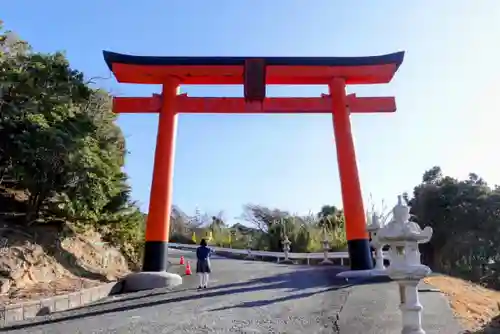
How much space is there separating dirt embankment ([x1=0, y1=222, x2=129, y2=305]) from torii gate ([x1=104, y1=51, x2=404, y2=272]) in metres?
3.10

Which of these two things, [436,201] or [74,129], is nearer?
[74,129]

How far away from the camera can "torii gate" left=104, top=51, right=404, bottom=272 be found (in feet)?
45.8

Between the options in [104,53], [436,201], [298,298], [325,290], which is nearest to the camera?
[298,298]

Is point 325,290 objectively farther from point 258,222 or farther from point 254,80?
point 258,222

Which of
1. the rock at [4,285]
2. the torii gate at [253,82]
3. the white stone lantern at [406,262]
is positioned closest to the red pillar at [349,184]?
the torii gate at [253,82]

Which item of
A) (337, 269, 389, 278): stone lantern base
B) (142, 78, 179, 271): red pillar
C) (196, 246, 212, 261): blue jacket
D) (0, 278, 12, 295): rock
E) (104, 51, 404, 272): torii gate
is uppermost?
(104, 51, 404, 272): torii gate

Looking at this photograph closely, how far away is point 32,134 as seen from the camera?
11609mm

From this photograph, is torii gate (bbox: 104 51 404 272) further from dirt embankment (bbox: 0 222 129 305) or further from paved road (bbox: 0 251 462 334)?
paved road (bbox: 0 251 462 334)

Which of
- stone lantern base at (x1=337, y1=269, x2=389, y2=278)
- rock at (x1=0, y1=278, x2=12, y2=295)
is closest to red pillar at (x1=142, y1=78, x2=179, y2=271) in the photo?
rock at (x1=0, y1=278, x2=12, y2=295)

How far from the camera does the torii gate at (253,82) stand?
1396cm

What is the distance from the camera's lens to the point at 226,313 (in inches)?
310

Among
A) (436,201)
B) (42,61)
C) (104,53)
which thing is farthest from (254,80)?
(436,201)

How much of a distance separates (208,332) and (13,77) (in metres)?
9.30

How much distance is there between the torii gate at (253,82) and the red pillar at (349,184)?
0.03m
